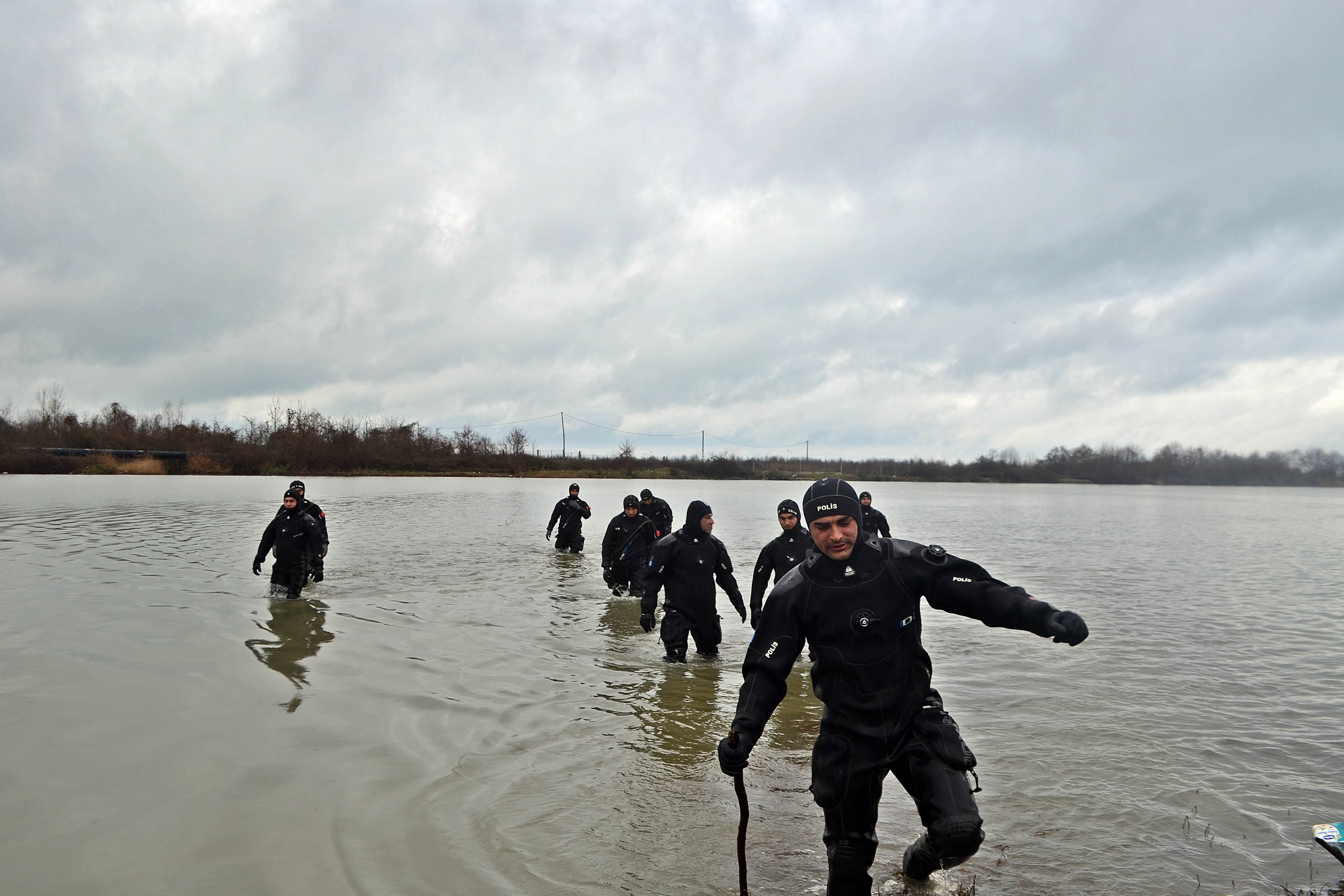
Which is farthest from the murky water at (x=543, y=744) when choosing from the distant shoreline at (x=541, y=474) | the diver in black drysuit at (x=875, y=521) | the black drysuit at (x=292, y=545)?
the distant shoreline at (x=541, y=474)

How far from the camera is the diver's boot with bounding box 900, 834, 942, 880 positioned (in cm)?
385

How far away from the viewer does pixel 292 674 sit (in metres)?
7.98

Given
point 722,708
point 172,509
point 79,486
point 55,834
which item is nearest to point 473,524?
point 172,509

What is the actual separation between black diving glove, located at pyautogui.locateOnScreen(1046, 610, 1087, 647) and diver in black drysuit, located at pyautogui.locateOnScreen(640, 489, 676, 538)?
32.1 feet

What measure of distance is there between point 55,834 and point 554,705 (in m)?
3.74

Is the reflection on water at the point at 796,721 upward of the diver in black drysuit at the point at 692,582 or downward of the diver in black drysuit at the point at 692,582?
downward

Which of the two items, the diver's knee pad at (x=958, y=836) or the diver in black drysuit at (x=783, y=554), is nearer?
the diver's knee pad at (x=958, y=836)

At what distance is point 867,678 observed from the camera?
3.72 m

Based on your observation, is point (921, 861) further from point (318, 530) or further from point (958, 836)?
point (318, 530)

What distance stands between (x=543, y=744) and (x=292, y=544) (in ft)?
24.5

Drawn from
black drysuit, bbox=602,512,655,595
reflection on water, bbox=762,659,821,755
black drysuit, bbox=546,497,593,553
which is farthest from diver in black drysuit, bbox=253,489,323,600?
reflection on water, bbox=762,659,821,755

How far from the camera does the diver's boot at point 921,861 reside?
3.85 m

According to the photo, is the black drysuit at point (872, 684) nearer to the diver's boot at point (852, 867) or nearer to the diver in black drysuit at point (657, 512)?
the diver's boot at point (852, 867)

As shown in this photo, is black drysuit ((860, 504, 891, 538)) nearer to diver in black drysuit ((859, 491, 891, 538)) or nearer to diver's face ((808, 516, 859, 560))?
diver in black drysuit ((859, 491, 891, 538))
